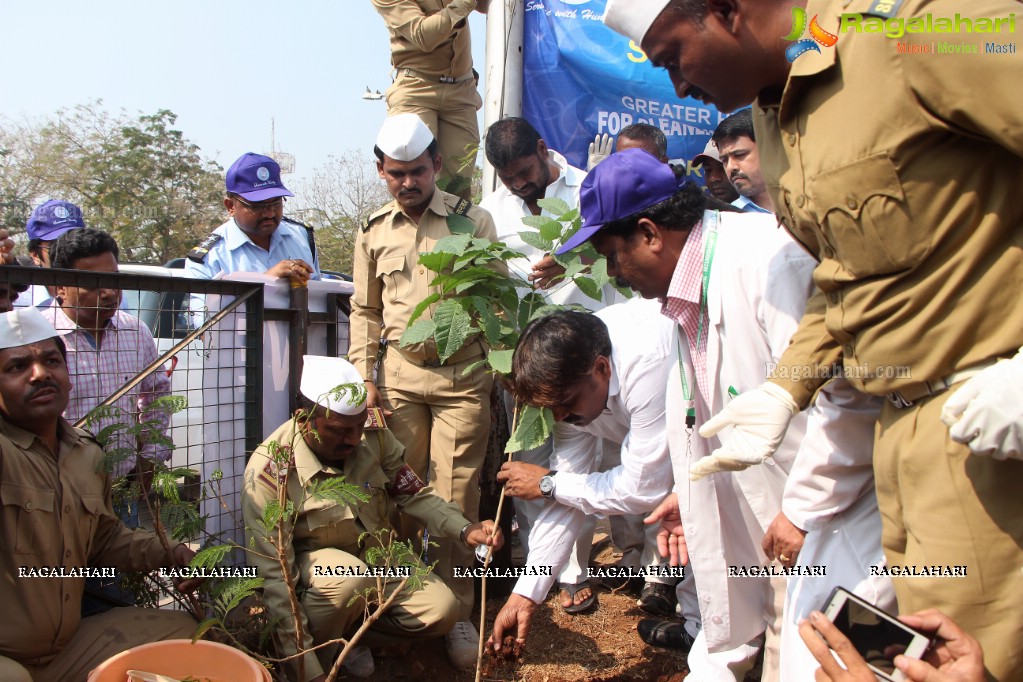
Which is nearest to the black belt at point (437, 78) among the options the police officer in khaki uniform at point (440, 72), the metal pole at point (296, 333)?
the police officer in khaki uniform at point (440, 72)

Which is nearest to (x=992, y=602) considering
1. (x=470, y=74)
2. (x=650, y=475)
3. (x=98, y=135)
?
(x=650, y=475)

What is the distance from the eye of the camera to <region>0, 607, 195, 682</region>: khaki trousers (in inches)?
107

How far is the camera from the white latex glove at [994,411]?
1.30 m

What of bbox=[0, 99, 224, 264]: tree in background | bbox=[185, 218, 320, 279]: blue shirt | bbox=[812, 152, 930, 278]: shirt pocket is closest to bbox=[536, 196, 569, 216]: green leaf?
bbox=[185, 218, 320, 279]: blue shirt

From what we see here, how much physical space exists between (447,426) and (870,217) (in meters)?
2.58

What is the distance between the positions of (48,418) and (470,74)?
10.6 feet

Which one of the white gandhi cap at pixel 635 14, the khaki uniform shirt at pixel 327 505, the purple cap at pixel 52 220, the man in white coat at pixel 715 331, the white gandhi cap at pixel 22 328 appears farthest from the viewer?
the purple cap at pixel 52 220

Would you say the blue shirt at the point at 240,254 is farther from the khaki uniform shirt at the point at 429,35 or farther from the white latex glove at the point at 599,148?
the white latex glove at the point at 599,148

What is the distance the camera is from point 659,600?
391 cm

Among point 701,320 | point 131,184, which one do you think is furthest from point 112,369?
point 131,184

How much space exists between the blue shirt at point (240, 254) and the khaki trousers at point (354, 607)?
1709mm

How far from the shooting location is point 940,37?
4.40 feet

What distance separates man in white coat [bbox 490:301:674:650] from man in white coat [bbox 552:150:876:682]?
0.79ft

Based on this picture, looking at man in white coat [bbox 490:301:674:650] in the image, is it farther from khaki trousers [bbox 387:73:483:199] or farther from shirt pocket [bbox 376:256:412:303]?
khaki trousers [bbox 387:73:483:199]
